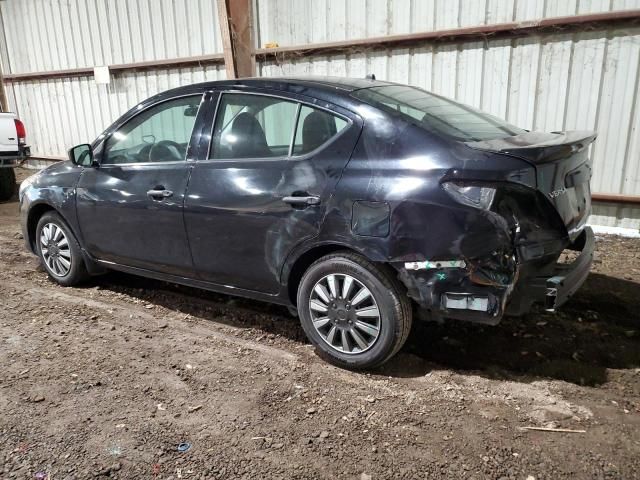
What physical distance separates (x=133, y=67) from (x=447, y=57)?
5.72 meters

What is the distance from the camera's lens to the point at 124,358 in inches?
137

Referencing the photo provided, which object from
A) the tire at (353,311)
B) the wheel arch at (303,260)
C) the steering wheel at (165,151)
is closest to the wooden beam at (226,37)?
the steering wheel at (165,151)

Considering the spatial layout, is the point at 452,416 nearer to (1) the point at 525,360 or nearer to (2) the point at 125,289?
(1) the point at 525,360

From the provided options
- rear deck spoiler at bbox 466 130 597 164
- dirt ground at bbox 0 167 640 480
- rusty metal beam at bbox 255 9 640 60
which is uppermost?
rusty metal beam at bbox 255 9 640 60

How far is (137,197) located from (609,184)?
16.6 feet

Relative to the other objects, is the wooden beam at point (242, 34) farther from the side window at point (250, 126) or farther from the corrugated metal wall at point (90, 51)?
the side window at point (250, 126)

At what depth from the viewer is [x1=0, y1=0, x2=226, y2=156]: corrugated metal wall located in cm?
870

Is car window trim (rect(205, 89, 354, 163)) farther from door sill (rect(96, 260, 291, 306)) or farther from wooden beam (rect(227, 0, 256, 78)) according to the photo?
wooden beam (rect(227, 0, 256, 78))

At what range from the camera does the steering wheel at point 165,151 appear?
387 cm

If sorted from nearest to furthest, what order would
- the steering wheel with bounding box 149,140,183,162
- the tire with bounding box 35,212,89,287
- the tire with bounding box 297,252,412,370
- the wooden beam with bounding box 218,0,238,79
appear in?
the tire with bounding box 297,252,412,370, the steering wheel with bounding box 149,140,183,162, the tire with bounding box 35,212,89,287, the wooden beam with bounding box 218,0,238,79

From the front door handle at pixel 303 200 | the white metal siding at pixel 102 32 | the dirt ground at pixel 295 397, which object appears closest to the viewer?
the dirt ground at pixel 295 397

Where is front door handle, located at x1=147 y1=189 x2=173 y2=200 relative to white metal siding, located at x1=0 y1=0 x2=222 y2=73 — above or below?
below

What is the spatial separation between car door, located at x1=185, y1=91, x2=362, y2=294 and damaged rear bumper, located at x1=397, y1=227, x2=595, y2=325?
0.70m

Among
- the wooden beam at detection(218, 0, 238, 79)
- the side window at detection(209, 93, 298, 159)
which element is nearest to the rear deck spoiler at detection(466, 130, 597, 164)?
the side window at detection(209, 93, 298, 159)
